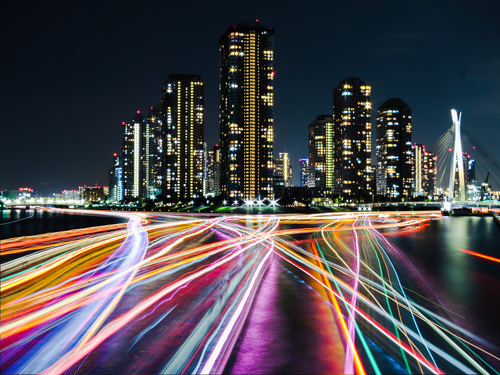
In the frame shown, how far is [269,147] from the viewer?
178m

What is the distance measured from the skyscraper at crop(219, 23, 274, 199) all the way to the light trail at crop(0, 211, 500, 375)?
527ft

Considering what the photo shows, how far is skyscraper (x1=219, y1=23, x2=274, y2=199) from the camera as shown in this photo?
17338 cm

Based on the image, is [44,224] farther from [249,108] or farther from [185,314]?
[249,108]

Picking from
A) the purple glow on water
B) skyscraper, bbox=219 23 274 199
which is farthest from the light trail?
skyscraper, bbox=219 23 274 199

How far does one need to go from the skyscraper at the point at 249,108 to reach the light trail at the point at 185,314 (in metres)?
161

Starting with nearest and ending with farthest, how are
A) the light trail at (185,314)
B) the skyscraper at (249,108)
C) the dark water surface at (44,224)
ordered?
the light trail at (185,314) < the dark water surface at (44,224) < the skyscraper at (249,108)

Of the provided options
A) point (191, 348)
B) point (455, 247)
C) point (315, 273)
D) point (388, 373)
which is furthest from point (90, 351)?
point (455, 247)

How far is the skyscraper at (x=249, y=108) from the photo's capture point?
173 meters

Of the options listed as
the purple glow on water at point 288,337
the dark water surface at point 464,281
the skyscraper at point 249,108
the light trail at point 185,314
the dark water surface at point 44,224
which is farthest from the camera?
the skyscraper at point 249,108

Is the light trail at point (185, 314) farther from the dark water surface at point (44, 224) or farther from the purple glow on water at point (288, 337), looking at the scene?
the dark water surface at point (44, 224)

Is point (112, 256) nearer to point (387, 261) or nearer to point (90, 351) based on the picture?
point (90, 351)

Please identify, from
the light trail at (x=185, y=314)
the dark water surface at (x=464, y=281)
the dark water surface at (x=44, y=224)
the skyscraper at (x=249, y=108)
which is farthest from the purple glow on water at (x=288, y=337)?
the skyscraper at (x=249, y=108)

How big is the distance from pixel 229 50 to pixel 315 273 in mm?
177905

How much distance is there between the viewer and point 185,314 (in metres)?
7.68
